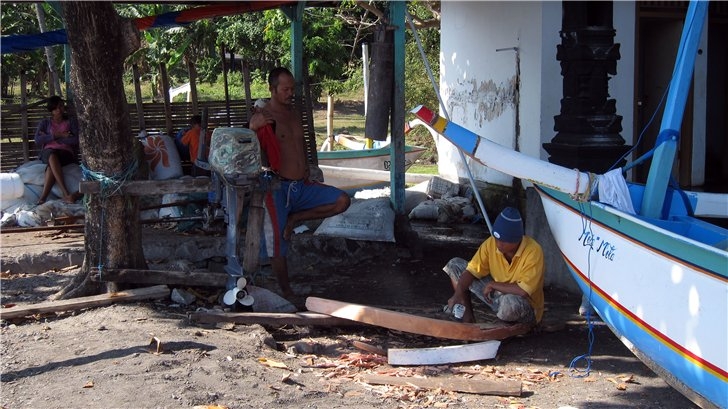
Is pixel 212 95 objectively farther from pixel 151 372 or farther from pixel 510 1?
pixel 151 372

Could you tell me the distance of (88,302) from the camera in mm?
6121

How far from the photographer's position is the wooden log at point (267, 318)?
5977 millimetres

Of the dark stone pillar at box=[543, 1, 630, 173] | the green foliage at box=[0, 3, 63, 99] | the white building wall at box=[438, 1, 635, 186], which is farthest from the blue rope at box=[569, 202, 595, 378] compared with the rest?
the green foliage at box=[0, 3, 63, 99]

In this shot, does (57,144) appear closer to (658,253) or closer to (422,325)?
(422,325)

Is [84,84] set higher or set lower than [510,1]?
lower

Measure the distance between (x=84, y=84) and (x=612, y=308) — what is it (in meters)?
4.16

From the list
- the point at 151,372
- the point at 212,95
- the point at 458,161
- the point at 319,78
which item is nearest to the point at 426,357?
the point at 151,372

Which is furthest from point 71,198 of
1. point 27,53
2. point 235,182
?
point 27,53

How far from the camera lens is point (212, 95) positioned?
91.4 feet

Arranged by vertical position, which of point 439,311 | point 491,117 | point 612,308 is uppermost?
point 491,117

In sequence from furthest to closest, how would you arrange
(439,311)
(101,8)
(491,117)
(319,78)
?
(319,78), (491,117), (439,311), (101,8)

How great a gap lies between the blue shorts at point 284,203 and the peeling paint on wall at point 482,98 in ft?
11.9

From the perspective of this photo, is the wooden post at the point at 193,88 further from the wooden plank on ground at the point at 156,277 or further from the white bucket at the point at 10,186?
the wooden plank on ground at the point at 156,277

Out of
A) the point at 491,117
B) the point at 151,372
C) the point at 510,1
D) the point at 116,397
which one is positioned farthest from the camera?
the point at 491,117
